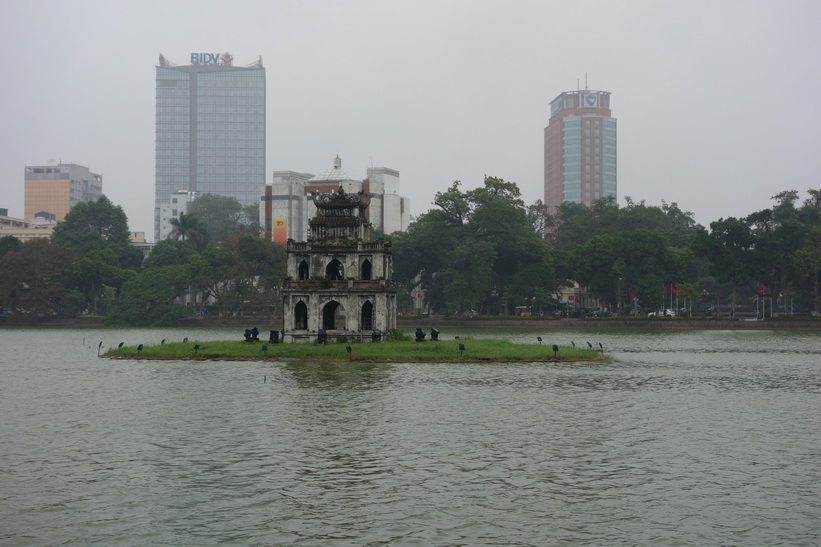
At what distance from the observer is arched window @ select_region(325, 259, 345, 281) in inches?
2960

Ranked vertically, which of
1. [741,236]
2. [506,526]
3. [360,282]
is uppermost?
[741,236]

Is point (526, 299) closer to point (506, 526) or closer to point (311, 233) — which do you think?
point (311, 233)

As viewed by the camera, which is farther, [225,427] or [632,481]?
[225,427]

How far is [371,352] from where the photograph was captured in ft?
213

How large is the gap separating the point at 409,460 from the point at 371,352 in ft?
121

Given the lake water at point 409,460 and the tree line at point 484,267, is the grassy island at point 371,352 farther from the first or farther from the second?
the tree line at point 484,267

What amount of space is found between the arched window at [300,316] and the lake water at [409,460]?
68.0ft

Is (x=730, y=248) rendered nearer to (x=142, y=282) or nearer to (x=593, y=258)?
(x=593, y=258)

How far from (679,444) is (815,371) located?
1314 inches

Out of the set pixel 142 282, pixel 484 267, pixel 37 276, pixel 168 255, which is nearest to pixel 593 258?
pixel 484 267

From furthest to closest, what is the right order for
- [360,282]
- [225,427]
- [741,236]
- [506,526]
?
[741,236]
[360,282]
[225,427]
[506,526]

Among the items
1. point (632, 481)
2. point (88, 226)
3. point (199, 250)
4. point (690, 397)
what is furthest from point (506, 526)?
point (88, 226)

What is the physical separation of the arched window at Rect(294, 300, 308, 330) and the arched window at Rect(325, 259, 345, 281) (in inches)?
140

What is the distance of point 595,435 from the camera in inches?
1281
